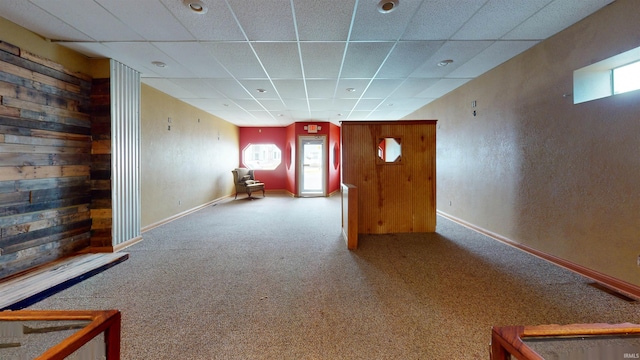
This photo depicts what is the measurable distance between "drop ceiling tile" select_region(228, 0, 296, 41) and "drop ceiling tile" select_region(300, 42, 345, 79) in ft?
1.08

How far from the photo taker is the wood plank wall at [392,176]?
12.9ft

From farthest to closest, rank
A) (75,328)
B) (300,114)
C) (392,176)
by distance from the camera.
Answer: (300,114) → (392,176) → (75,328)

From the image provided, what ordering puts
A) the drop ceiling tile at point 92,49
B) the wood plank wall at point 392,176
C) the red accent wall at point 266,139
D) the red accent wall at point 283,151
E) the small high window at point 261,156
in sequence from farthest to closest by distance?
the small high window at point 261,156 → the red accent wall at point 266,139 → the red accent wall at point 283,151 → the wood plank wall at point 392,176 → the drop ceiling tile at point 92,49

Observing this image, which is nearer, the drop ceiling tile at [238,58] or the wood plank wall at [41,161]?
the wood plank wall at [41,161]

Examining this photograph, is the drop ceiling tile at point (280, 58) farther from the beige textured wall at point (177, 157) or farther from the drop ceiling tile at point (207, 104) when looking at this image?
the beige textured wall at point (177, 157)

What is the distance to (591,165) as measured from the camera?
7.76 ft

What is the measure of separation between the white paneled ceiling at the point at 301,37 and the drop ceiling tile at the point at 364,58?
0.5 inches

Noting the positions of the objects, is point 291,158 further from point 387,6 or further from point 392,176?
point 387,6

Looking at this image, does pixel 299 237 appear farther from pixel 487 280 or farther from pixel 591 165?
A: pixel 591 165

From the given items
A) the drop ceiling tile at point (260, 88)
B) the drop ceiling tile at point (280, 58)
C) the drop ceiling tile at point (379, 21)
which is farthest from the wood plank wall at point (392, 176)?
the drop ceiling tile at point (260, 88)

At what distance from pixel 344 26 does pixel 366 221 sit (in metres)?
2.80

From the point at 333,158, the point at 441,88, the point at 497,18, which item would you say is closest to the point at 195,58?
the point at 497,18

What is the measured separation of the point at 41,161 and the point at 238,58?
2.55 metres

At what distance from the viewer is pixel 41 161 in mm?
2625
